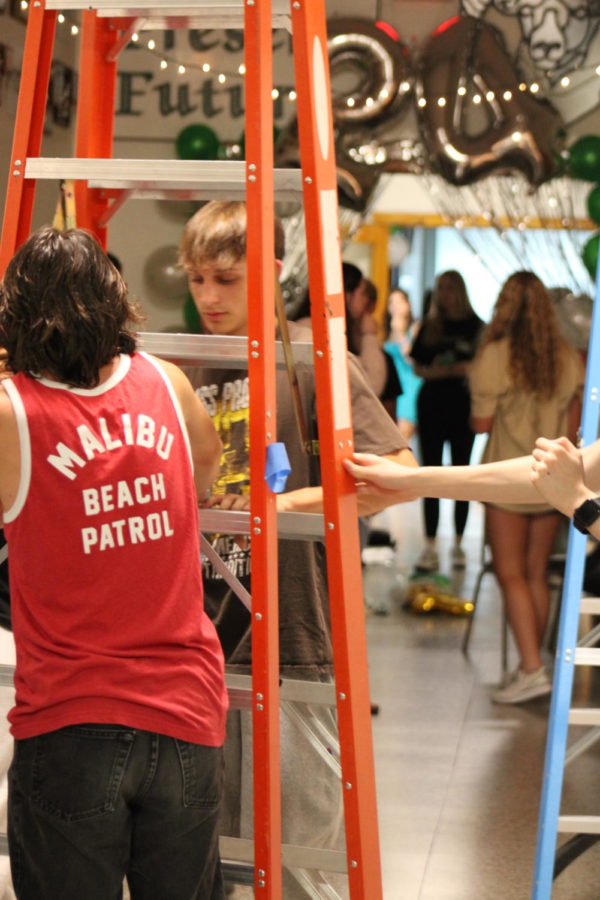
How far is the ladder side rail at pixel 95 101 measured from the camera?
2.29m

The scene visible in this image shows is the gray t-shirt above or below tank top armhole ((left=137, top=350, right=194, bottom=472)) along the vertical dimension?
below

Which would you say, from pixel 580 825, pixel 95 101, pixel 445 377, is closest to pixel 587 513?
pixel 580 825

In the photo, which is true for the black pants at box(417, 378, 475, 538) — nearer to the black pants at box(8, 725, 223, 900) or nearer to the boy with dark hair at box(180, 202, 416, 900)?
the boy with dark hair at box(180, 202, 416, 900)

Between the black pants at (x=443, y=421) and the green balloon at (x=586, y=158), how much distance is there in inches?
64.9

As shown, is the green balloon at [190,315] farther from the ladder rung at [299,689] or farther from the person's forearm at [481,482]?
the ladder rung at [299,689]

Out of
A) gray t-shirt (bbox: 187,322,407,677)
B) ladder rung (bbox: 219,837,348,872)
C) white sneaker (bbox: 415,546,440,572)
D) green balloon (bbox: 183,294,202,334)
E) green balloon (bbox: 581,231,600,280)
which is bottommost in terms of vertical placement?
white sneaker (bbox: 415,546,440,572)

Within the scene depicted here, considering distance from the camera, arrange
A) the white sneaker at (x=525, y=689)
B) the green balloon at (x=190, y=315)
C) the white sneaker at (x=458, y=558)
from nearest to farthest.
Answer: the white sneaker at (x=525, y=689), the green balloon at (x=190, y=315), the white sneaker at (x=458, y=558)

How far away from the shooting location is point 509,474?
2.38 m

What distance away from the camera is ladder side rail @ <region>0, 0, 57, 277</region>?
82.3 inches

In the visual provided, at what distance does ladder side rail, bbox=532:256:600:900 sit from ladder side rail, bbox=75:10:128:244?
4.12ft

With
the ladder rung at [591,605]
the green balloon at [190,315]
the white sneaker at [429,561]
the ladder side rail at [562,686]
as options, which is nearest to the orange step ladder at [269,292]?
the ladder side rail at [562,686]

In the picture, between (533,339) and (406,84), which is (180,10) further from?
(406,84)

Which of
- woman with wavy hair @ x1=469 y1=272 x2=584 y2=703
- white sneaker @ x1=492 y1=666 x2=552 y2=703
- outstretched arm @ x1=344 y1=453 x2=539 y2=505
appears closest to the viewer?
outstretched arm @ x1=344 y1=453 x2=539 y2=505

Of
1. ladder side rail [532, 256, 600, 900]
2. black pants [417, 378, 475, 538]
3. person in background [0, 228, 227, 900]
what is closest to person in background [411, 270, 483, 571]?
black pants [417, 378, 475, 538]
